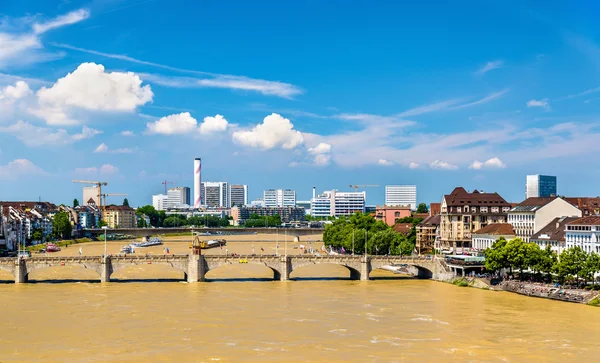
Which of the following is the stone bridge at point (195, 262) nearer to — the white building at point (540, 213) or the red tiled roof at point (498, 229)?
the red tiled roof at point (498, 229)

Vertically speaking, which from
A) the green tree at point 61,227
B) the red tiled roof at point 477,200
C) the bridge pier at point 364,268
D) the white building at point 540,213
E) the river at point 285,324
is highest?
the red tiled roof at point 477,200

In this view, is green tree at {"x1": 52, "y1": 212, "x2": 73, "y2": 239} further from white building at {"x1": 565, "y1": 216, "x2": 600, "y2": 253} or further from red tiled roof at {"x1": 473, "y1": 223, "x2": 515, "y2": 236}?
white building at {"x1": 565, "y1": 216, "x2": 600, "y2": 253}

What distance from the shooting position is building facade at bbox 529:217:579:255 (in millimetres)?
93688

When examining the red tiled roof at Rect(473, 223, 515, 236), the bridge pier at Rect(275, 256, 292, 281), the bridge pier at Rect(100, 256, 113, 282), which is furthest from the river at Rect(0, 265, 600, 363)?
the red tiled roof at Rect(473, 223, 515, 236)

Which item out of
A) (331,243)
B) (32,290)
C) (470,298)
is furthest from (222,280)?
(331,243)

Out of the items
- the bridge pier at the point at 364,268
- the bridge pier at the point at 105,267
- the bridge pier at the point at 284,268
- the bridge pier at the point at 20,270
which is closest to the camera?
the bridge pier at the point at 20,270

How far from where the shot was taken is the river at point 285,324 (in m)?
50.1

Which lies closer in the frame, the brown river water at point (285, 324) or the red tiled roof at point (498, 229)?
the brown river water at point (285, 324)

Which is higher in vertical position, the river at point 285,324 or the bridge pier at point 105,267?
the bridge pier at point 105,267

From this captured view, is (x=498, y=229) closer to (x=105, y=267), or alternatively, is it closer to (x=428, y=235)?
(x=428, y=235)

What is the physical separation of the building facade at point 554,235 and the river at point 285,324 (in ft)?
55.6

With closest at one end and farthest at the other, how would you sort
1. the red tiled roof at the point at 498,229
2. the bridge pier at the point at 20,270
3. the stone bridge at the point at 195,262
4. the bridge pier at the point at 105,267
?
the bridge pier at the point at 20,270, the stone bridge at the point at 195,262, the bridge pier at the point at 105,267, the red tiled roof at the point at 498,229

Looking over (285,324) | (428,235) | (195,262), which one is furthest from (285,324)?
(428,235)

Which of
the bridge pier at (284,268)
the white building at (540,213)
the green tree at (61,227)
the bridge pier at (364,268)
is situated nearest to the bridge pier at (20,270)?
the bridge pier at (284,268)
